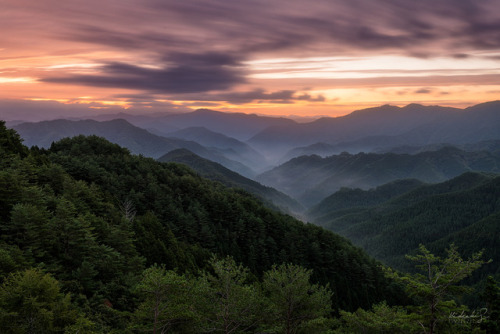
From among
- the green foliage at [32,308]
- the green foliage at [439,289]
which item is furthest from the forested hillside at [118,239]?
the green foliage at [439,289]

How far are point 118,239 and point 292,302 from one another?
91.8 feet

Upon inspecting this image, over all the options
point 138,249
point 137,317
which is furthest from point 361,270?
point 137,317

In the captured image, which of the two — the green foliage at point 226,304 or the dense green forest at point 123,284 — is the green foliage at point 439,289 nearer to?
the dense green forest at point 123,284

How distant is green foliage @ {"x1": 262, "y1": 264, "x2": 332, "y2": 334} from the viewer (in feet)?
93.0

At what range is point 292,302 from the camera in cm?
2838

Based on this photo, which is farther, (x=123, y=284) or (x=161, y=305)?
(x=123, y=284)

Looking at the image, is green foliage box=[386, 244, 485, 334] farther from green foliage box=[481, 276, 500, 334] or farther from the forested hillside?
green foliage box=[481, 276, 500, 334]

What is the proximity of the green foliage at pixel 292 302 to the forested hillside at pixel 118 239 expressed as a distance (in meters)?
0.95

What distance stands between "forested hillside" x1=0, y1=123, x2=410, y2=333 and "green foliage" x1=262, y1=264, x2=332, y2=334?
946mm

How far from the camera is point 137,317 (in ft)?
80.9

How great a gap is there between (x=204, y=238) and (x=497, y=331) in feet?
241

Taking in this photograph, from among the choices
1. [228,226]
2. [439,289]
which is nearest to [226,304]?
[439,289]

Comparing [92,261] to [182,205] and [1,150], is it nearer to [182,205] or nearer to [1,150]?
[1,150]

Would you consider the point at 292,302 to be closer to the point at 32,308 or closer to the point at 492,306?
the point at 32,308
